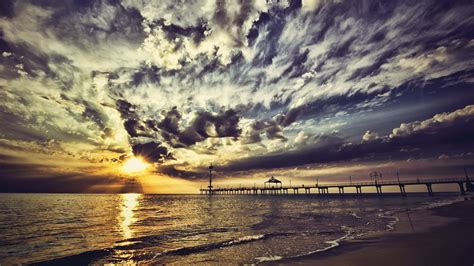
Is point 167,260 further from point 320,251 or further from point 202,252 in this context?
point 320,251

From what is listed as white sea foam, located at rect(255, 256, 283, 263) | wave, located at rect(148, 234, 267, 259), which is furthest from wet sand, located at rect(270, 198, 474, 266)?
wave, located at rect(148, 234, 267, 259)

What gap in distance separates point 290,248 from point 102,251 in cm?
1247

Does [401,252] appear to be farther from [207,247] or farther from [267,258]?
[207,247]

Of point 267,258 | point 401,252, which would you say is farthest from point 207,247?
point 401,252

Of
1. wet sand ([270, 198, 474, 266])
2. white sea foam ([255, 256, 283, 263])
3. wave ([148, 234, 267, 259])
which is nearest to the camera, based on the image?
wet sand ([270, 198, 474, 266])

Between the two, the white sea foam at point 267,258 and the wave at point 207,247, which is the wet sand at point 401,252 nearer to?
the white sea foam at point 267,258

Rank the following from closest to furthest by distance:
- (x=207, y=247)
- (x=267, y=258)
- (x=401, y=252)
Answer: (x=401, y=252), (x=267, y=258), (x=207, y=247)

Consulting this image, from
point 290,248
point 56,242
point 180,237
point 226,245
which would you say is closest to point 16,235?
point 56,242

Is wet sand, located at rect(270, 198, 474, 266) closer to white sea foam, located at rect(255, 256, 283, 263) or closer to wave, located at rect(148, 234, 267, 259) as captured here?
white sea foam, located at rect(255, 256, 283, 263)

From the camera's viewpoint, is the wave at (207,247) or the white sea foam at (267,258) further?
the wave at (207,247)

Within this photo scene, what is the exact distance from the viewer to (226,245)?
16.6m

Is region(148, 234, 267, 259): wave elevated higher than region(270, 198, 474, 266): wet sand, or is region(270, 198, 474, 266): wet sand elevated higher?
region(270, 198, 474, 266): wet sand

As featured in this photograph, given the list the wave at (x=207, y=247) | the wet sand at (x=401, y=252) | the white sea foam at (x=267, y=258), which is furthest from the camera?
the wave at (x=207, y=247)

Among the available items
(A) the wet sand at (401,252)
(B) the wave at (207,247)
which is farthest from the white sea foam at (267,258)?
(B) the wave at (207,247)
